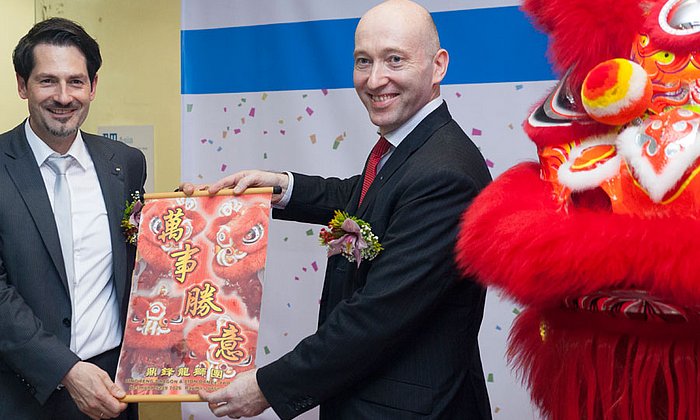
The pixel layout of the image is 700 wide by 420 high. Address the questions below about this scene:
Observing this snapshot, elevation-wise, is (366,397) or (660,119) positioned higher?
(660,119)

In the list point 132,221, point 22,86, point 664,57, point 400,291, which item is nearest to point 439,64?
point 400,291

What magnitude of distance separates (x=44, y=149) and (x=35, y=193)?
14cm

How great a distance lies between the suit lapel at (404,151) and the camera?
6.55 feet

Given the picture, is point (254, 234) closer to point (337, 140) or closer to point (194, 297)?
point (194, 297)

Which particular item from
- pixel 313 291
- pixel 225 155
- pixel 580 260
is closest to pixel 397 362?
pixel 580 260

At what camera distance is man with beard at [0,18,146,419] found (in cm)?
208

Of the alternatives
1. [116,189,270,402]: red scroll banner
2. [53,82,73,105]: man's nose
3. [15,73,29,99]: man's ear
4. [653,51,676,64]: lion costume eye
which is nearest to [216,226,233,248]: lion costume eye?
[116,189,270,402]: red scroll banner

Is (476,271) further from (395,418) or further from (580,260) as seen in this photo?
(395,418)

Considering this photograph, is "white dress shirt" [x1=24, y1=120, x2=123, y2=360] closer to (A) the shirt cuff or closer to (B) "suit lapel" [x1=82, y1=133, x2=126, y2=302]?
(B) "suit lapel" [x1=82, y1=133, x2=126, y2=302]

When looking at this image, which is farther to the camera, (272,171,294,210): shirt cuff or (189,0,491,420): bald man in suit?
(272,171,294,210): shirt cuff

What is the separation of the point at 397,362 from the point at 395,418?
0.12 meters

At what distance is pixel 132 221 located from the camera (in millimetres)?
2238

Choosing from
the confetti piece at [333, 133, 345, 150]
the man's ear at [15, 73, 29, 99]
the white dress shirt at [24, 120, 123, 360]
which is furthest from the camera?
the confetti piece at [333, 133, 345, 150]

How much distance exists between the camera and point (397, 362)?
189cm
